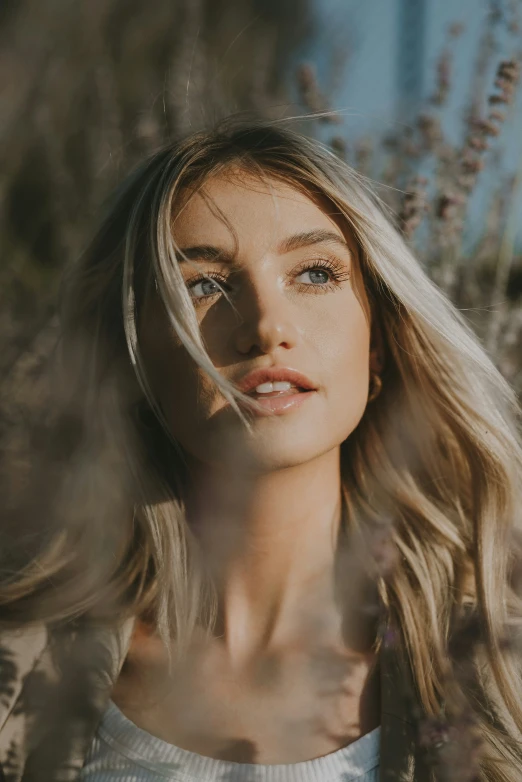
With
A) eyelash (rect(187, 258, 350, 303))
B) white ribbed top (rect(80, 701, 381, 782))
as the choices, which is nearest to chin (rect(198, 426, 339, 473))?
eyelash (rect(187, 258, 350, 303))

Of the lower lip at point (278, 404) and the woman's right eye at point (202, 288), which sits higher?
the woman's right eye at point (202, 288)

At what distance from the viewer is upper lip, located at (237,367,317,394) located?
6.45ft

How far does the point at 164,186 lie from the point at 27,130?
2.29m

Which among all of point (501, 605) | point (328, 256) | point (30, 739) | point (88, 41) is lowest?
point (30, 739)

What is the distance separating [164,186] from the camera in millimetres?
2186

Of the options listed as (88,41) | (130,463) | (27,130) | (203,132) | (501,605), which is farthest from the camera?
(88,41)

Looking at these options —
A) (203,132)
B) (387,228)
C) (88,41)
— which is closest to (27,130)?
(88,41)

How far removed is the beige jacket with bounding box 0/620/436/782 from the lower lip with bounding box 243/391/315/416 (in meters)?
0.61

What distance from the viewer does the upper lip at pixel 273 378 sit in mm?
1967

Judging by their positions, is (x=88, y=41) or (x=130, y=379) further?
(x=88, y=41)

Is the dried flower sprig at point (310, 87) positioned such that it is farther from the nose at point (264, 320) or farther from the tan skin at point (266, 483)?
the nose at point (264, 320)

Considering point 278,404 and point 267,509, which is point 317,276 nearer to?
point 278,404

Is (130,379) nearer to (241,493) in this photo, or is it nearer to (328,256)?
(241,493)

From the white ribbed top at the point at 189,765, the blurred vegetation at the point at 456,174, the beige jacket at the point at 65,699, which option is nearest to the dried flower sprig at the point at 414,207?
the blurred vegetation at the point at 456,174
